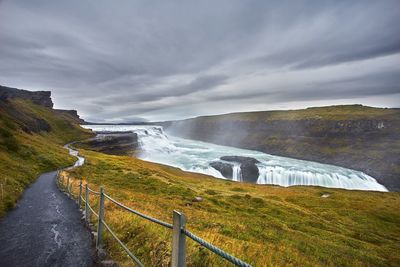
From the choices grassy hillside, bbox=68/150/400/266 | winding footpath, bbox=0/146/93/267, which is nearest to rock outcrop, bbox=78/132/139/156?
grassy hillside, bbox=68/150/400/266

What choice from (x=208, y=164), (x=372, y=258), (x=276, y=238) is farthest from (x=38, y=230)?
(x=208, y=164)

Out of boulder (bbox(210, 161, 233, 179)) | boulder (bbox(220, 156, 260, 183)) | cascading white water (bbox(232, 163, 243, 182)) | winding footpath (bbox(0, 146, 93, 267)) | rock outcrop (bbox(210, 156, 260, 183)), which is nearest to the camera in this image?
winding footpath (bbox(0, 146, 93, 267))

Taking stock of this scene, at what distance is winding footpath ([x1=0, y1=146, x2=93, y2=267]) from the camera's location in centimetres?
844

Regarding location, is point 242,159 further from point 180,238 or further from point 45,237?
point 180,238

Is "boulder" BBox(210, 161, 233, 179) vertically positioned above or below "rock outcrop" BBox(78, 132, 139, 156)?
below

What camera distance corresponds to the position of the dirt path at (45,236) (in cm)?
845

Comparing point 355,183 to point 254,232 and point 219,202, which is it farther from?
point 254,232

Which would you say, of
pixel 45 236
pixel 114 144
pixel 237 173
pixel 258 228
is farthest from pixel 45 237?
pixel 114 144

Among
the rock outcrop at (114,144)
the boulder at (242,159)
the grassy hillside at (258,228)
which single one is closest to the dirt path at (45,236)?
the grassy hillside at (258,228)

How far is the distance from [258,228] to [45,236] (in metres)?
14.0

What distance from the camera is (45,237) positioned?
10.9 metres

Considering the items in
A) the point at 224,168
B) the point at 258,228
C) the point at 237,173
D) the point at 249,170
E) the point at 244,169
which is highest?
the point at 258,228

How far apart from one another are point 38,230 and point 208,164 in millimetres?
91324

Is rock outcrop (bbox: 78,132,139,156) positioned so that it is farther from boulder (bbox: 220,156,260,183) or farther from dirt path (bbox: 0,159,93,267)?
dirt path (bbox: 0,159,93,267)
